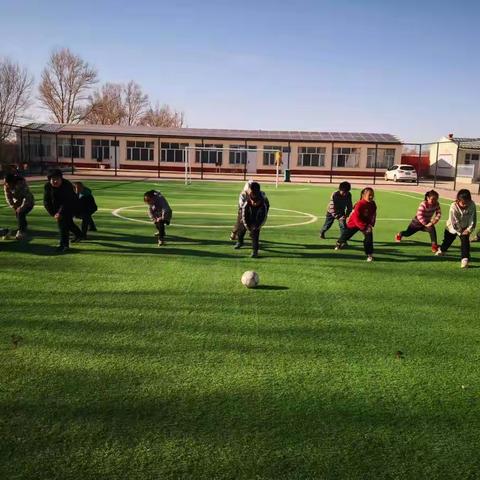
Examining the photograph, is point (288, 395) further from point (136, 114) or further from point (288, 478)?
point (136, 114)

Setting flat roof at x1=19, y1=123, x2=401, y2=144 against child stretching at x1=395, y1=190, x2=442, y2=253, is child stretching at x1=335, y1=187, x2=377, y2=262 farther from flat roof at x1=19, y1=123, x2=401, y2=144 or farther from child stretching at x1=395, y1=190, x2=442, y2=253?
Result: flat roof at x1=19, y1=123, x2=401, y2=144

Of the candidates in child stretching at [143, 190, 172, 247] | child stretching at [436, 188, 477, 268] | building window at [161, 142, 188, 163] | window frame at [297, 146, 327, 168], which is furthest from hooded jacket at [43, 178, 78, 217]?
window frame at [297, 146, 327, 168]

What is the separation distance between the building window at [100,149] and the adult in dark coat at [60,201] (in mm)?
44722

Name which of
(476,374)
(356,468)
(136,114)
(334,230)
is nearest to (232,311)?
(476,374)

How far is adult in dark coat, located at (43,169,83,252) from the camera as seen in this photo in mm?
8914

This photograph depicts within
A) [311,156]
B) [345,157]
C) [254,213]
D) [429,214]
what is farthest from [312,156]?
[254,213]

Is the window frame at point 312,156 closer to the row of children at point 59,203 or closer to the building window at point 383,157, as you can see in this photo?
the building window at point 383,157

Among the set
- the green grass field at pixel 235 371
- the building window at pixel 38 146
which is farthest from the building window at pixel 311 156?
the green grass field at pixel 235 371

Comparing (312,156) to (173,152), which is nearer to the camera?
(312,156)

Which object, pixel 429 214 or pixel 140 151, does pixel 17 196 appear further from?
pixel 140 151

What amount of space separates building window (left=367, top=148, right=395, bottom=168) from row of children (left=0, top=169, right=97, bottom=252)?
43836 mm

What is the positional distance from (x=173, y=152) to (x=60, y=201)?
42691mm

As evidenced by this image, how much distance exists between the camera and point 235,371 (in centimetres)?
411

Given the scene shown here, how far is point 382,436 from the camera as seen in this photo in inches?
127
